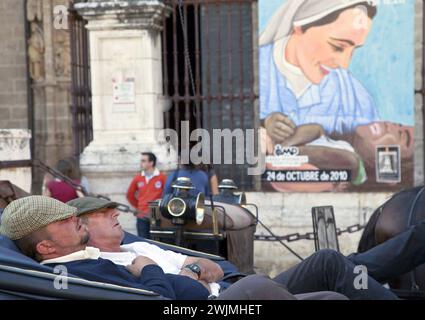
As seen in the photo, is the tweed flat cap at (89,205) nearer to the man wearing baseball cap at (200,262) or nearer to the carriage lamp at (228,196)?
the man wearing baseball cap at (200,262)

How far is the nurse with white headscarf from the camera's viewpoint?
10.5m

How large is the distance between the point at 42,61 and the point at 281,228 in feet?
21.9

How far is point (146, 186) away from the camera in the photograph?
1003cm

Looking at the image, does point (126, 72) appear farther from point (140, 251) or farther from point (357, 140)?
point (140, 251)

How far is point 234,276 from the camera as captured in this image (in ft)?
19.0

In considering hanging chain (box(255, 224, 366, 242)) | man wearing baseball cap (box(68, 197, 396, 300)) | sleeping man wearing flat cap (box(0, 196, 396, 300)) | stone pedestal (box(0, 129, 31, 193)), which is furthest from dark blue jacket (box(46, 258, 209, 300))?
stone pedestal (box(0, 129, 31, 193))

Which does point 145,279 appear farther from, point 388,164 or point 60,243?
point 388,164

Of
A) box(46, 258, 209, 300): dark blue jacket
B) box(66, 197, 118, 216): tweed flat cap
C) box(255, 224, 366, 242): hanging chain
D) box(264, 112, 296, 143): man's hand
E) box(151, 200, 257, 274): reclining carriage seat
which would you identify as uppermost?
box(264, 112, 296, 143): man's hand

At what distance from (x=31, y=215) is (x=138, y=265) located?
684mm

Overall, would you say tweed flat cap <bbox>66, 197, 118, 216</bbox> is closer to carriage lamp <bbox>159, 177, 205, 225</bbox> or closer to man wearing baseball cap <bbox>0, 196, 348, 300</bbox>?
man wearing baseball cap <bbox>0, 196, 348, 300</bbox>

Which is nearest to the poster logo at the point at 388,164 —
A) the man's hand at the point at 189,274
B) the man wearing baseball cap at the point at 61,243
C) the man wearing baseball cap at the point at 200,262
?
the man wearing baseball cap at the point at 200,262

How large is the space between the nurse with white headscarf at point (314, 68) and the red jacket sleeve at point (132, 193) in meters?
1.69

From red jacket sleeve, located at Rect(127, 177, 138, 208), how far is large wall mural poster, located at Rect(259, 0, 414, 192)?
153 cm
